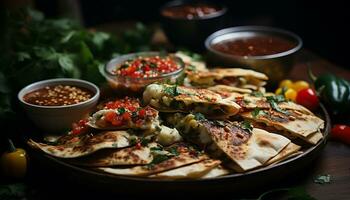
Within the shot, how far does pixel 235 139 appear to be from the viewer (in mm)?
3494

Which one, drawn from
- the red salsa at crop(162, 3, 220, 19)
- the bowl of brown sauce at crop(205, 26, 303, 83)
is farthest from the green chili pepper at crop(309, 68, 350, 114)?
the red salsa at crop(162, 3, 220, 19)

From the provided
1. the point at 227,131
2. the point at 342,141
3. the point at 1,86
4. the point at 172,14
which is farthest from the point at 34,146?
the point at 172,14

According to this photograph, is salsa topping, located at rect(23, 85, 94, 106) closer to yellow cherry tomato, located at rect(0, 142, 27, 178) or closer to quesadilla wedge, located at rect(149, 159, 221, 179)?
yellow cherry tomato, located at rect(0, 142, 27, 178)

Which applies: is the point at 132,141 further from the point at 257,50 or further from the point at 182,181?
the point at 257,50

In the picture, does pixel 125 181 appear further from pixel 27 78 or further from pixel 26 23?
pixel 26 23

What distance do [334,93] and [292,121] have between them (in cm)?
91

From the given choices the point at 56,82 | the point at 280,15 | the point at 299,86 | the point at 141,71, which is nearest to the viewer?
the point at 56,82

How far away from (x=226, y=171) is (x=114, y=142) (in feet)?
2.54

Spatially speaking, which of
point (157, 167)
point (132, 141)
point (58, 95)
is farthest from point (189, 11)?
point (157, 167)

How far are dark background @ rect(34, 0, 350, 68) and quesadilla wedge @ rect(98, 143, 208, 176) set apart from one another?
3.78m

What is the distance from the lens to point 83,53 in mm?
4785

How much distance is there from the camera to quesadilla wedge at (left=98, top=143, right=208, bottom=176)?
3.25 m

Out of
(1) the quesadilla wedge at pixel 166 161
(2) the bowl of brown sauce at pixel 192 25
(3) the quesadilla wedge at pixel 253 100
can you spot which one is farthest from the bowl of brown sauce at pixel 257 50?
(1) the quesadilla wedge at pixel 166 161

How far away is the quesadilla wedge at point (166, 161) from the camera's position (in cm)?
325
